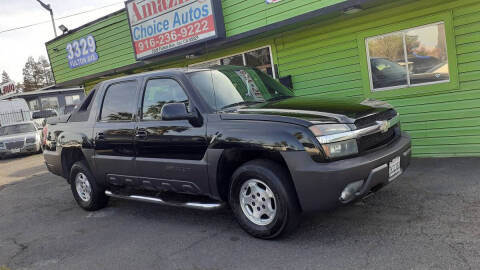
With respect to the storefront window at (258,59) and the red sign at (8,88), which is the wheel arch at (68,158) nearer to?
the storefront window at (258,59)

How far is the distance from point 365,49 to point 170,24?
4625 mm

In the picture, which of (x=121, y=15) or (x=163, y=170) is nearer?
(x=163, y=170)

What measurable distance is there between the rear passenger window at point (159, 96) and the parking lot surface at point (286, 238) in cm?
141

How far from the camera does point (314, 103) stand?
419 centimetres

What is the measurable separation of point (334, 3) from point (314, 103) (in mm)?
2991

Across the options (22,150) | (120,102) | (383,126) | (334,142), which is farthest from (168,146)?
(22,150)

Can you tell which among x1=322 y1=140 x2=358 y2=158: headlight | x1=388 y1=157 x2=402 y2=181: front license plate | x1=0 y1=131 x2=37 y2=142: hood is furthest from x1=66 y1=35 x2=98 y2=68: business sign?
x1=388 y1=157 x2=402 y2=181: front license plate

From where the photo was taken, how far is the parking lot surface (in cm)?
341

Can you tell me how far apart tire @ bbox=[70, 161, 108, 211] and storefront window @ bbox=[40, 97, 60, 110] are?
25175mm

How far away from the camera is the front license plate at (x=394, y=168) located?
3804mm

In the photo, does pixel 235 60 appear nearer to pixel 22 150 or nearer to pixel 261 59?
pixel 261 59

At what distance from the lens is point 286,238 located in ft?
12.8

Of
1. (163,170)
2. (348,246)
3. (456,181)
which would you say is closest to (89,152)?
(163,170)

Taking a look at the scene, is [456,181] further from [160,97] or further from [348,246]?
[160,97]
